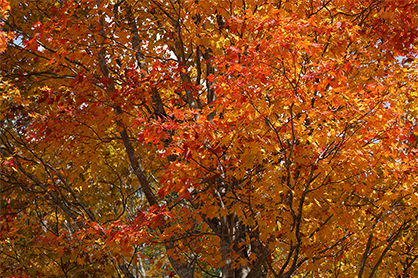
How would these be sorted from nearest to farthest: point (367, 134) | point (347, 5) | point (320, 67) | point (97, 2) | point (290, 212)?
1. point (320, 67)
2. point (367, 134)
3. point (290, 212)
4. point (347, 5)
5. point (97, 2)

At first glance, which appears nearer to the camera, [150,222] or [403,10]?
[403,10]

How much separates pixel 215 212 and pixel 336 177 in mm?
1485

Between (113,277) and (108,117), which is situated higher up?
(108,117)

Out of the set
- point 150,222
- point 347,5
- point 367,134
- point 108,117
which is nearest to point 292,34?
point 367,134

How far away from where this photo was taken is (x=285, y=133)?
3945mm

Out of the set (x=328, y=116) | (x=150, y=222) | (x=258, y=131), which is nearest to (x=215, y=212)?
(x=150, y=222)


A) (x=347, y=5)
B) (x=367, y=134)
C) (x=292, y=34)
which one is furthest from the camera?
(x=347, y=5)

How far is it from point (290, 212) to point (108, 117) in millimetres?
3000

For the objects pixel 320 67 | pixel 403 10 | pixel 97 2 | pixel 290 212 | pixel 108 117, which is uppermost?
pixel 97 2

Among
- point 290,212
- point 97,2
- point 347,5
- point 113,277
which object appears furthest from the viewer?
point 113,277

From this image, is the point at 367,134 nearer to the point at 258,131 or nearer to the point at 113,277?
the point at 258,131

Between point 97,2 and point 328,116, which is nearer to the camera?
point 328,116

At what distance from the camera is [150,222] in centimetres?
473

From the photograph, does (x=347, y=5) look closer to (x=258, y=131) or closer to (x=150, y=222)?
(x=258, y=131)
